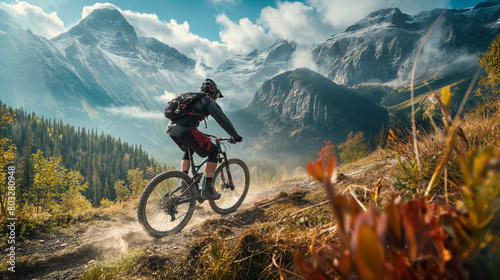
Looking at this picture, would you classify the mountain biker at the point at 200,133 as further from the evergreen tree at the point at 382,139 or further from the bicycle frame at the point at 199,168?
the evergreen tree at the point at 382,139

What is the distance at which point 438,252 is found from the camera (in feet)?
1.91

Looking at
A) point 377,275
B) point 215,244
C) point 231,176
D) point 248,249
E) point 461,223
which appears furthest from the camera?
point 231,176

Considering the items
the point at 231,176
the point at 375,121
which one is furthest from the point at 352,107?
the point at 231,176

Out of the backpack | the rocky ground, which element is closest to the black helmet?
the backpack

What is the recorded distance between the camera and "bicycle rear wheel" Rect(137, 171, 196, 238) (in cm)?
416

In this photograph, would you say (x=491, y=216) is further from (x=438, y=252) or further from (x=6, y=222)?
(x=6, y=222)

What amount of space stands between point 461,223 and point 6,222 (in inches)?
245

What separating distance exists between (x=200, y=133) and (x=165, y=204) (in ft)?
5.56

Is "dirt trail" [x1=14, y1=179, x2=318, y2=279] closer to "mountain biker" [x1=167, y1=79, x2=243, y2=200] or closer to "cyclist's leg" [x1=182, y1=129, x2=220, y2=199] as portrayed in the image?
"cyclist's leg" [x1=182, y1=129, x2=220, y2=199]

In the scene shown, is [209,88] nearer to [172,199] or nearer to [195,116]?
[195,116]

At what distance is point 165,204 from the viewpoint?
461cm

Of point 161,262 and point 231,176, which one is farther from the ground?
point 231,176

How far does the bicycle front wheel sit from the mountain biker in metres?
0.45

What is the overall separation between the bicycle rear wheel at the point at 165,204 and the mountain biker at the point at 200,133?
0.46 m
